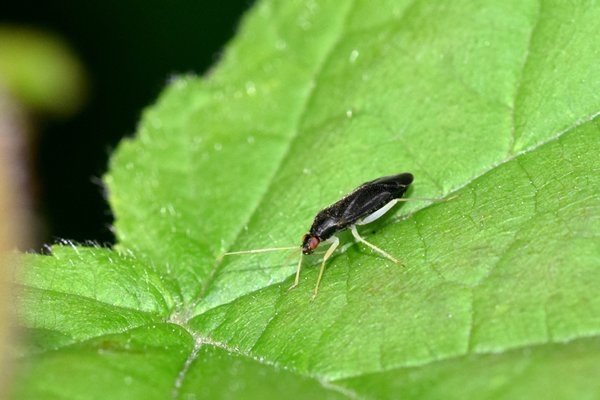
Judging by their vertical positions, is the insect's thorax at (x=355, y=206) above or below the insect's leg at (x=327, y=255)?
above

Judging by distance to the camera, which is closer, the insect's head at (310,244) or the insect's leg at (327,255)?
the insect's leg at (327,255)

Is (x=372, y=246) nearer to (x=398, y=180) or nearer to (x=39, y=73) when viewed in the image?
(x=398, y=180)

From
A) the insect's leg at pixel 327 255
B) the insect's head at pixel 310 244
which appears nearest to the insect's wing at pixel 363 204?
the insect's leg at pixel 327 255

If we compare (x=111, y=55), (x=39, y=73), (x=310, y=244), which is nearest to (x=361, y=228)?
(x=310, y=244)

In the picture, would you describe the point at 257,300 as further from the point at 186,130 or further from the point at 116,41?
the point at 116,41

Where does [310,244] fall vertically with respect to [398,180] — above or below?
above

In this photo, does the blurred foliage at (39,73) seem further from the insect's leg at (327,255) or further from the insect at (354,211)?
the insect's leg at (327,255)

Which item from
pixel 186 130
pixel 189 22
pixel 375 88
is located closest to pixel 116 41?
pixel 189 22
